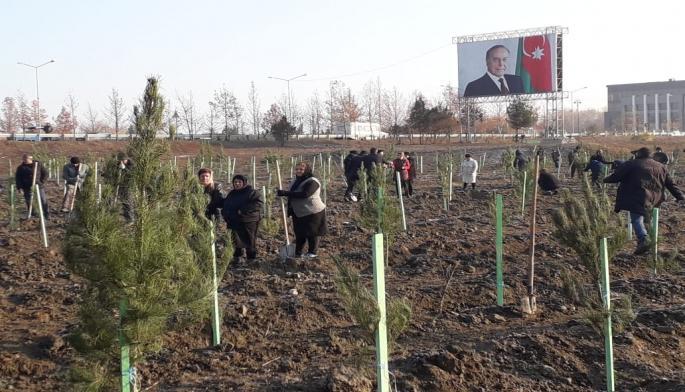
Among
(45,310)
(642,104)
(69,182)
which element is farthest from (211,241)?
(642,104)

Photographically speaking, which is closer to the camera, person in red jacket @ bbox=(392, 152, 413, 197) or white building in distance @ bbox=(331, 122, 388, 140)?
person in red jacket @ bbox=(392, 152, 413, 197)

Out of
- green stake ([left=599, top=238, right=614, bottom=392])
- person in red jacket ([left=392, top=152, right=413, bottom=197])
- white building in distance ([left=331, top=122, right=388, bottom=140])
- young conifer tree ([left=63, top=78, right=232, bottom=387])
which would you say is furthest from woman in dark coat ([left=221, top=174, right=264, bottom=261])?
white building in distance ([left=331, top=122, right=388, bottom=140])

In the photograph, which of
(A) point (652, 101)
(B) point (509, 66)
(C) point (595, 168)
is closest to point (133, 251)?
(C) point (595, 168)

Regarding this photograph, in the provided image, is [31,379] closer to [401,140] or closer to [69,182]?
[69,182]

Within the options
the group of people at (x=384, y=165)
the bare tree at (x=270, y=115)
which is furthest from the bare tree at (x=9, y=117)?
the group of people at (x=384, y=165)

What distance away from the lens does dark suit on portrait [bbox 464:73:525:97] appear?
1809 inches

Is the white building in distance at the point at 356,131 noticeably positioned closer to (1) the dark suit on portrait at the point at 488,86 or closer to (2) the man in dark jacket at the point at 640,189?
(1) the dark suit on portrait at the point at 488,86

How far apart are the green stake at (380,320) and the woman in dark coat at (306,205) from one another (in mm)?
4383

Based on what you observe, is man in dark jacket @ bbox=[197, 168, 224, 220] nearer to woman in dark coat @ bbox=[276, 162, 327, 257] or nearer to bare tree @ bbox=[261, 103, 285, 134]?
woman in dark coat @ bbox=[276, 162, 327, 257]

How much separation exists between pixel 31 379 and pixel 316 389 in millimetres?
2032

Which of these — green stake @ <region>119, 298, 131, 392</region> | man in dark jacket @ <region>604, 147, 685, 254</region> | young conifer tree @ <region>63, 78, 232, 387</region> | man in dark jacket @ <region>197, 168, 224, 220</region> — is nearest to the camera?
young conifer tree @ <region>63, 78, 232, 387</region>

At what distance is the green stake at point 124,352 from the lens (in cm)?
385

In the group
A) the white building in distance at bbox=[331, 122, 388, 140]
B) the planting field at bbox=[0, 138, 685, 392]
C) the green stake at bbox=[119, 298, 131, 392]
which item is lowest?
the planting field at bbox=[0, 138, 685, 392]

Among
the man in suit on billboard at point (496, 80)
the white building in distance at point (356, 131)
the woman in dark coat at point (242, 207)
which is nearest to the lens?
the woman in dark coat at point (242, 207)
